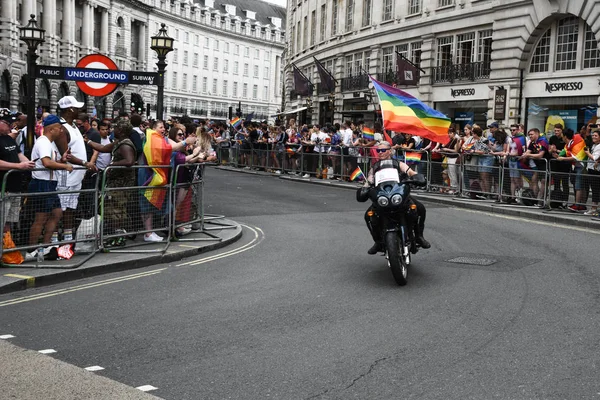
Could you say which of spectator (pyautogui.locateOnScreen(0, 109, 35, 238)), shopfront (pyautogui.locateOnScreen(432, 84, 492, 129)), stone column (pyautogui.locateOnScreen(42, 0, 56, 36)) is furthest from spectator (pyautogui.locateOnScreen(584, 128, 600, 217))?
stone column (pyautogui.locateOnScreen(42, 0, 56, 36))

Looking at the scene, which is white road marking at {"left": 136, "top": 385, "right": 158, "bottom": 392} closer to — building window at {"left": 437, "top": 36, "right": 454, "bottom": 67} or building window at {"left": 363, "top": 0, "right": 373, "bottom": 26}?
building window at {"left": 437, "top": 36, "right": 454, "bottom": 67}

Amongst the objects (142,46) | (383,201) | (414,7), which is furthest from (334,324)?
(142,46)

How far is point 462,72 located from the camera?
111 feet

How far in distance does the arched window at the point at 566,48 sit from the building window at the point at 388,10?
446 inches

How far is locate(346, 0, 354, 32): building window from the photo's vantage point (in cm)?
4459

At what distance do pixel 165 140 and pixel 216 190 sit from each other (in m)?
9.01

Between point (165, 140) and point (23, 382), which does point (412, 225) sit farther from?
point (23, 382)

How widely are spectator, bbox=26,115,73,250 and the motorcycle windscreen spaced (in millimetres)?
3777

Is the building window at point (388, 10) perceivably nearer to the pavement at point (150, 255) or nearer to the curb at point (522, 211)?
the curb at point (522, 211)

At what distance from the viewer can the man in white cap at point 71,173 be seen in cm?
952

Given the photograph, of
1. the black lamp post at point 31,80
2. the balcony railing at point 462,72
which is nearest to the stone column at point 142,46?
the balcony railing at point 462,72

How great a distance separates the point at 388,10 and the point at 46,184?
33.6m

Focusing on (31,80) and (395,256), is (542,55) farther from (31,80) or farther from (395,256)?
(395,256)

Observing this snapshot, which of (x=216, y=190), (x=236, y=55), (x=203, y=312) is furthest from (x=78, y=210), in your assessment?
(x=236, y=55)
